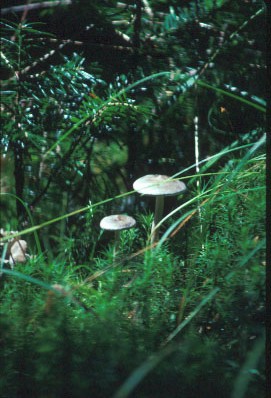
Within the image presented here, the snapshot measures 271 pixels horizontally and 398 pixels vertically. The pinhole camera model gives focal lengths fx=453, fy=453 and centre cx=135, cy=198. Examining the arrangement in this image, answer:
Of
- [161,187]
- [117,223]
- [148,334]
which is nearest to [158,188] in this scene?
[161,187]

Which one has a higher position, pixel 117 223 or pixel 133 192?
pixel 133 192

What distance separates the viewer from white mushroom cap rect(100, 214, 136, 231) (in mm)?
1544

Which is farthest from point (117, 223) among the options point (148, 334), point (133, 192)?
point (148, 334)

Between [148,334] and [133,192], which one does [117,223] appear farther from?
[148,334]

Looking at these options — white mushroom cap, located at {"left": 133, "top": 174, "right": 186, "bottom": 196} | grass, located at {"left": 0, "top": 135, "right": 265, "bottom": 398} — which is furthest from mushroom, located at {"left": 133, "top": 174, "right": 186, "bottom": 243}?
grass, located at {"left": 0, "top": 135, "right": 265, "bottom": 398}

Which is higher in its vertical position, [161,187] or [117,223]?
[161,187]

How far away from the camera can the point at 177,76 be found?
1.47 m

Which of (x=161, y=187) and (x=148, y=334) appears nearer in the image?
(x=148, y=334)

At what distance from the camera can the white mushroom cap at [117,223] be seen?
1544 millimetres

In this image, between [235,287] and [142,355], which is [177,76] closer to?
[235,287]

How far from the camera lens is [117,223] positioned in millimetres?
1567

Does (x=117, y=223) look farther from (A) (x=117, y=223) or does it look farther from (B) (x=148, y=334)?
(B) (x=148, y=334)

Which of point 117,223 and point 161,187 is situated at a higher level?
point 161,187

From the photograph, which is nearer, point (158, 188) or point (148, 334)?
point (148, 334)
